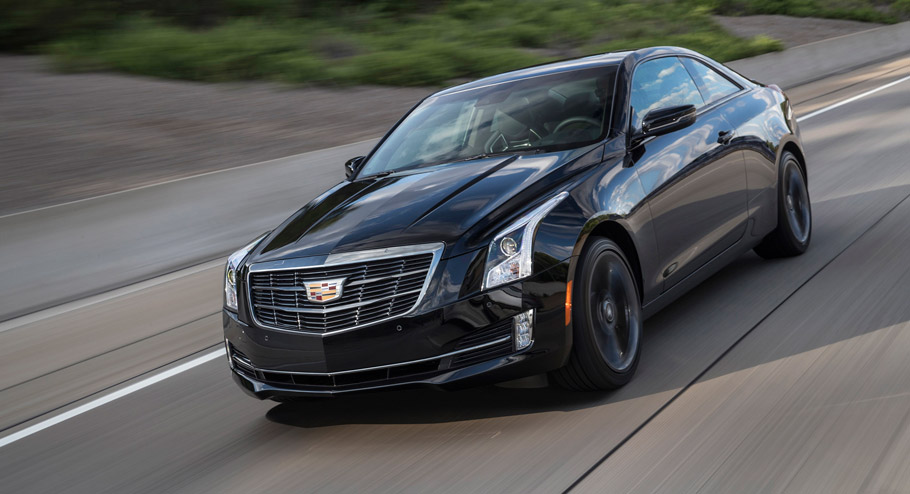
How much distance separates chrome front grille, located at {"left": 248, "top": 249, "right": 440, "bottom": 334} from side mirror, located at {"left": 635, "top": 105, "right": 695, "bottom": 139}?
1.64 m

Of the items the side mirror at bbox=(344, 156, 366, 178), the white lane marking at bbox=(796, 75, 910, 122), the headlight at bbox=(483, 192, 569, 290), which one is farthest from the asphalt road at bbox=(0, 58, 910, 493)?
the white lane marking at bbox=(796, 75, 910, 122)

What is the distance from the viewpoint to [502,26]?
2703 centimetres

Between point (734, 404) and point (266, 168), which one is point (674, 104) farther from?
point (266, 168)

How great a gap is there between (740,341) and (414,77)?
1502 centimetres

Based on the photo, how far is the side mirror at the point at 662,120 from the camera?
5.46m

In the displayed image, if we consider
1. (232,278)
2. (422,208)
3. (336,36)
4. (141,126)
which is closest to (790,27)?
(336,36)

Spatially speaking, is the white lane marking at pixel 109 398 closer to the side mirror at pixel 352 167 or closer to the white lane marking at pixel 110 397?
the white lane marking at pixel 110 397

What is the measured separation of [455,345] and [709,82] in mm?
3208

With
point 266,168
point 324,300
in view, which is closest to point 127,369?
point 324,300

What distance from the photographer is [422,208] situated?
4.80 metres

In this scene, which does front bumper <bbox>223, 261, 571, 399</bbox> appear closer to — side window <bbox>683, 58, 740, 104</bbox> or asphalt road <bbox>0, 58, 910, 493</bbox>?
asphalt road <bbox>0, 58, 910, 493</bbox>

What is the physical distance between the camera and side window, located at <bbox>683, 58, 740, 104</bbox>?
6598mm

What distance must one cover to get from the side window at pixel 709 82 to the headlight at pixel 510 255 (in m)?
2.49

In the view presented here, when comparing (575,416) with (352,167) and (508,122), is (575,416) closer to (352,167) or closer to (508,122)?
(508,122)
